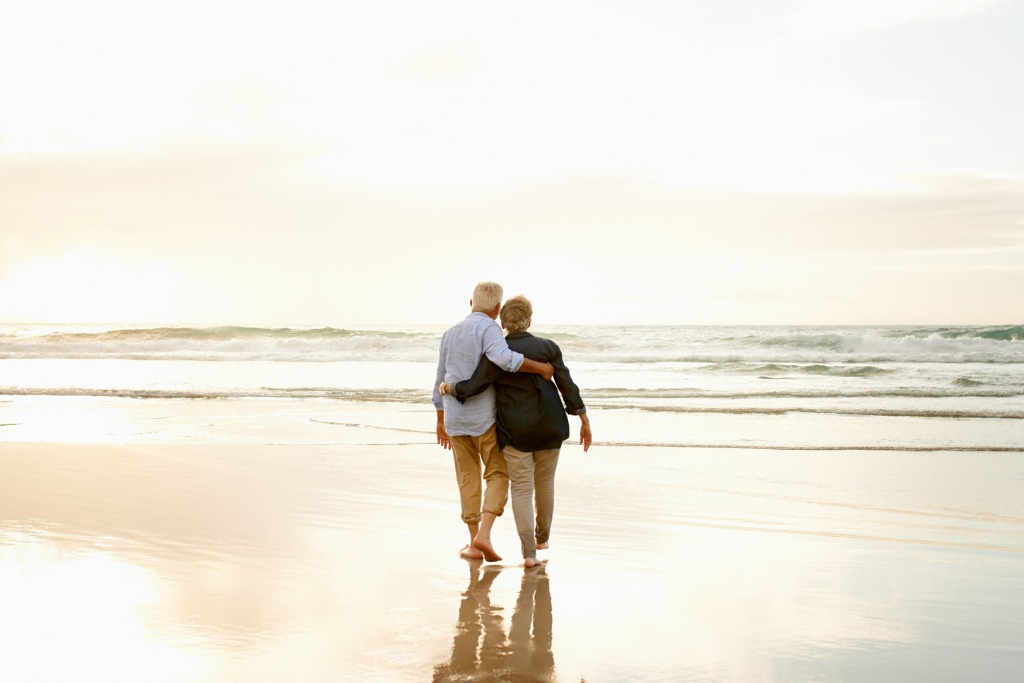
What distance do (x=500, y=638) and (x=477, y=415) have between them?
5.32ft

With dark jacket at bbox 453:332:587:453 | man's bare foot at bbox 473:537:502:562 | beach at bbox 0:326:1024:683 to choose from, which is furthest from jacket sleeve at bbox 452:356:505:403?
beach at bbox 0:326:1024:683

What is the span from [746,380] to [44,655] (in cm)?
1999

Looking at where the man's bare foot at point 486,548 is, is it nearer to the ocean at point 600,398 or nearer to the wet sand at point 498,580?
the wet sand at point 498,580

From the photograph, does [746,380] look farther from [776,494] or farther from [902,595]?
[902,595]

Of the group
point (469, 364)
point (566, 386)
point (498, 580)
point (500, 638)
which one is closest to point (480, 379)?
point (469, 364)

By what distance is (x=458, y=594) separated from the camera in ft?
14.5

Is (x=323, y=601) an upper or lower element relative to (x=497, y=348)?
lower

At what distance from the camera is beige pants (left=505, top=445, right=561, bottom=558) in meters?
5.00

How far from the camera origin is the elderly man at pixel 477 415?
5.02m

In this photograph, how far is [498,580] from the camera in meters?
4.73

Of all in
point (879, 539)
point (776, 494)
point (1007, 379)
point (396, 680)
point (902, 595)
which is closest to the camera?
point (396, 680)

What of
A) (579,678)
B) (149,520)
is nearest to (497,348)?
(579,678)

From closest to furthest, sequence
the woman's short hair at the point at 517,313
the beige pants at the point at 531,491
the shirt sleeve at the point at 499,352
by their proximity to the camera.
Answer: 1. the shirt sleeve at the point at 499,352
2. the beige pants at the point at 531,491
3. the woman's short hair at the point at 517,313

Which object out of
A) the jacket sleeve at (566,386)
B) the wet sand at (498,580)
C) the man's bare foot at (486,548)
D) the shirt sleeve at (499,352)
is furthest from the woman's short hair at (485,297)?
the wet sand at (498,580)
